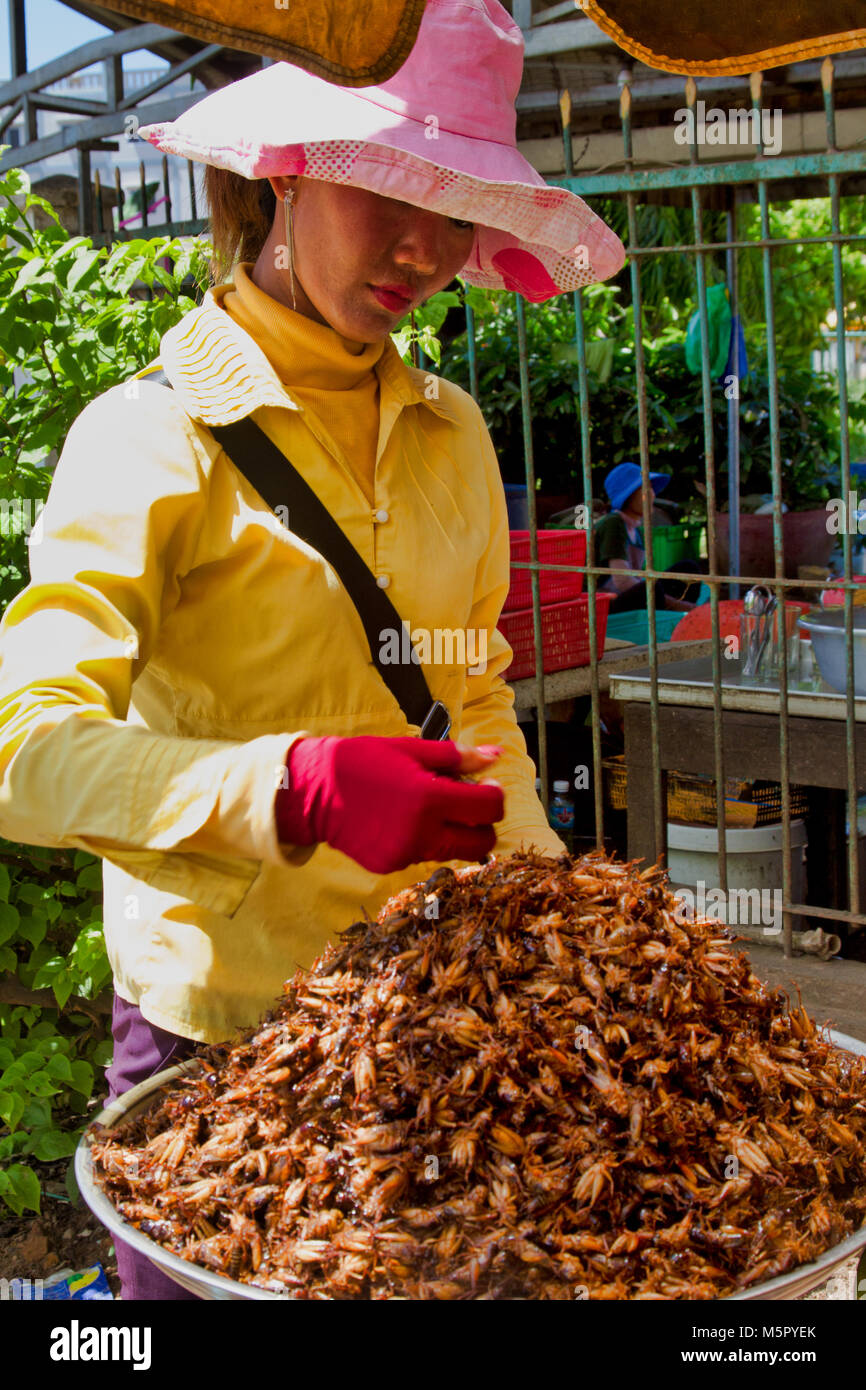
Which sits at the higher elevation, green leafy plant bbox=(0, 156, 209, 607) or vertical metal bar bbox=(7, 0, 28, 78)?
vertical metal bar bbox=(7, 0, 28, 78)

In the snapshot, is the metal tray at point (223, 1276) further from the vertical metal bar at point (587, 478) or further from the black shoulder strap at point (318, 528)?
the vertical metal bar at point (587, 478)

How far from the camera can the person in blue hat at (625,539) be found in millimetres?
7492

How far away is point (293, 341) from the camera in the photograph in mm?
1805

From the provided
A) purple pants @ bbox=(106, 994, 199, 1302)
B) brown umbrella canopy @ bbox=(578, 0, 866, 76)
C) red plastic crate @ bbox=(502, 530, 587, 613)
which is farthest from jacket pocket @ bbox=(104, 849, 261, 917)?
red plastic crate @ bbox=(502, 530, 587, 613)

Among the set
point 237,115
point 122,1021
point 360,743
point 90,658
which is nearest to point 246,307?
point 237,115

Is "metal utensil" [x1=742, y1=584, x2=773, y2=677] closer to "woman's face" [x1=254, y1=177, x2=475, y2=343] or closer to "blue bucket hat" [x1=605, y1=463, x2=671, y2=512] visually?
"woman's face" [x1=254, y1=177, x2=475, y2=343]

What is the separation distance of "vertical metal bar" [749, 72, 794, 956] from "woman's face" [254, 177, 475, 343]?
1725 mm

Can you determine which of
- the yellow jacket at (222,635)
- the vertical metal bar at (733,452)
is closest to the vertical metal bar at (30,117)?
the vertical metal bar at (733,452)

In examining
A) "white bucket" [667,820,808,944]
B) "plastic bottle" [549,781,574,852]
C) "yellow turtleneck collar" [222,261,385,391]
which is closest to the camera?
"yellow turtleneck collar" [222,261,385,391]

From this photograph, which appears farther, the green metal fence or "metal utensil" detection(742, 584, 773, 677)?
"metal utensil" detection(742, 584, 773, 677)

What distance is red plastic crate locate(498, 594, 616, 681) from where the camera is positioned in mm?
4359

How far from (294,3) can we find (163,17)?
150 millimetres

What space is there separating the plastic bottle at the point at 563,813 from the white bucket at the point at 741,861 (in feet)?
1.28

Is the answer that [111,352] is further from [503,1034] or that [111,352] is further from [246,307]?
[503,1034]
